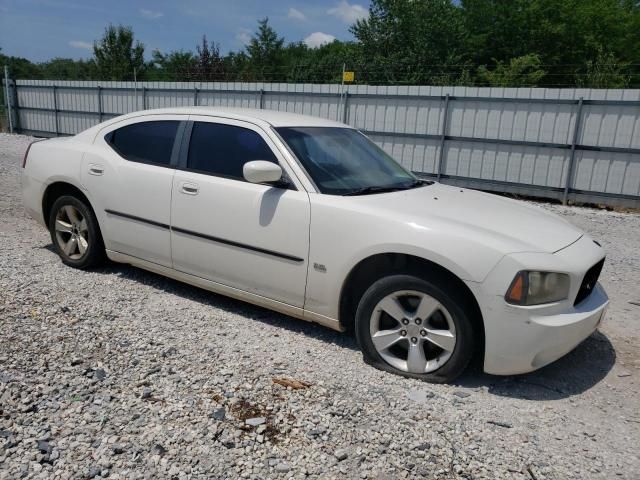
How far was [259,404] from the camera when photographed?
292 cm

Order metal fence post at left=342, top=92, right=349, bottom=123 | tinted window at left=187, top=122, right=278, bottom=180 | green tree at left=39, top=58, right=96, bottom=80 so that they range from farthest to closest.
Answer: green tree at left=39, top=58, right=96, bottom=80 → metal fence post at left=342, top=92, right=349, bottom=123 → tinted window at left=187, top=122, right=278, bottom=180

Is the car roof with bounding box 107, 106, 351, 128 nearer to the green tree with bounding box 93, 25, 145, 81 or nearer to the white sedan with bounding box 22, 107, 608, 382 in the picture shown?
the white sedan with bounding box 22, 107, 608, 382

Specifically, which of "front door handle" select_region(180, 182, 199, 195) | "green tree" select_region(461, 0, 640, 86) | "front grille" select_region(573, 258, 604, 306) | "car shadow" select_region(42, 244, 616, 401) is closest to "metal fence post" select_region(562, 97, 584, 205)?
"car shadow" select_region(42, 244, 616, 401)

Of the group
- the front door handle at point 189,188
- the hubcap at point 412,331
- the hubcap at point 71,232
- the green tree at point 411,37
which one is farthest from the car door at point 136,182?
the green tree at point 411,37

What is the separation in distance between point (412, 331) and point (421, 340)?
8 centimetres

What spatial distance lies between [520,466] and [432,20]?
117ft

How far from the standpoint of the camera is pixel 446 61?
33562 mm

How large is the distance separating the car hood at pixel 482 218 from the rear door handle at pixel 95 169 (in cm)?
247

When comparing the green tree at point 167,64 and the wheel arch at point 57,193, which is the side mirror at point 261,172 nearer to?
the wheel arch at point 57,193

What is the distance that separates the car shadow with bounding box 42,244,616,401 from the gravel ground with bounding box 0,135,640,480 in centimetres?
1

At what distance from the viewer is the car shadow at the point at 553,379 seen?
10.7ft

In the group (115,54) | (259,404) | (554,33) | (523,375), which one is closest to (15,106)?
(115,54)

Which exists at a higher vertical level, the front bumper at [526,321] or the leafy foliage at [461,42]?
the leafy foliage at [461,42]

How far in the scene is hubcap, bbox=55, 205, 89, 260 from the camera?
196 inches
